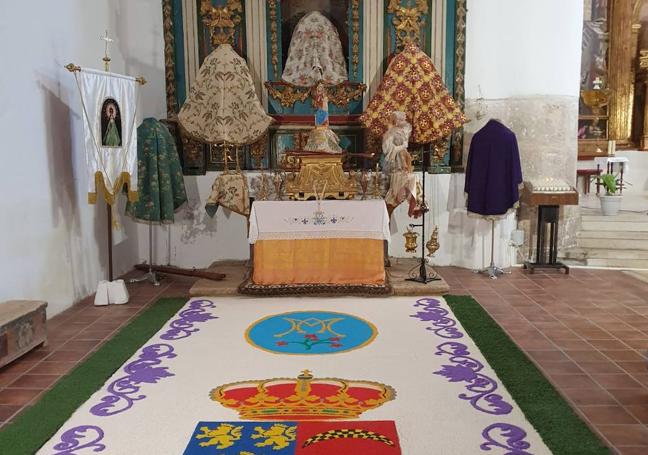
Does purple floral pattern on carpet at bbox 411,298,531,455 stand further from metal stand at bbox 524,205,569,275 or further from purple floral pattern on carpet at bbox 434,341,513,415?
metal stand at bbox 524,205,569,275

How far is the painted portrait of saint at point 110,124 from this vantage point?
597 cm

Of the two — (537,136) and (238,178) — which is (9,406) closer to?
(238,178)

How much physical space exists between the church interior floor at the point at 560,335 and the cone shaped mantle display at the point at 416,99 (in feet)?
6.28

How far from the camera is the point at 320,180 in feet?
22.2

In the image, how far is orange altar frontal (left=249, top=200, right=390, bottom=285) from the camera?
252 inches

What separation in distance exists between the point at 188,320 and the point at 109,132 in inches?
81.8

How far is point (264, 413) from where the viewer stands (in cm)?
355

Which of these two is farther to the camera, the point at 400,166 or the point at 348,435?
the point at 400,166

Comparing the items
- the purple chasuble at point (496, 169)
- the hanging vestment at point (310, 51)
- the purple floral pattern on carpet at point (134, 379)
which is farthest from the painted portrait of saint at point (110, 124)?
the purple chasuble at point (496, 169)

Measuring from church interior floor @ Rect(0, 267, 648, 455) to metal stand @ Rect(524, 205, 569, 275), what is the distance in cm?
15

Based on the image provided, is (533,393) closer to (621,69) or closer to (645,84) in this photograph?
(621,69)

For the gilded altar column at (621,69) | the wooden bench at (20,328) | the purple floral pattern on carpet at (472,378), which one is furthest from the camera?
the gilded altar column at (621,69)

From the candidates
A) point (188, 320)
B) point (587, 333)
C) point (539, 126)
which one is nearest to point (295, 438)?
point (188, 320)

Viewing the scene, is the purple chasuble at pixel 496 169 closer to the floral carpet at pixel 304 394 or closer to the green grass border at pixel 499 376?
the green grass border at pixel 499 376
